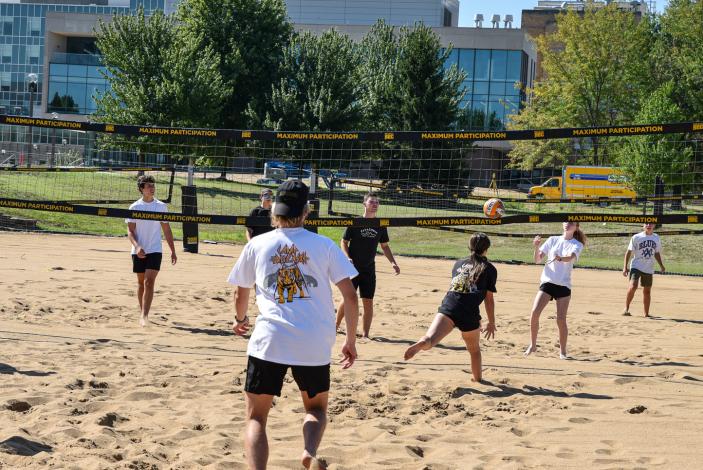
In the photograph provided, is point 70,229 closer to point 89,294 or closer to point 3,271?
point 3,271

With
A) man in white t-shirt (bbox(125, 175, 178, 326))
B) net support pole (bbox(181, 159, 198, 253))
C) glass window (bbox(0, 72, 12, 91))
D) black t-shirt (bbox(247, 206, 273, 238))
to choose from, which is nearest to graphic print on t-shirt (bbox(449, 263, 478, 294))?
black t-shirt (bbox(247, 206, 273, 238))

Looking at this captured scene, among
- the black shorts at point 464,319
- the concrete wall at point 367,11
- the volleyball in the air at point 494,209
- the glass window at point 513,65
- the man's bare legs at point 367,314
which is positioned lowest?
the man's bare legs at point 367,314

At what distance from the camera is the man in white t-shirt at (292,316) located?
460 centimetres

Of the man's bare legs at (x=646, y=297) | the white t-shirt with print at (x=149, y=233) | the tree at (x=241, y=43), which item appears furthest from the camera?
the tree at (x=241, y=43)

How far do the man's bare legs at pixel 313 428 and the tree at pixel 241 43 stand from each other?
37987mm

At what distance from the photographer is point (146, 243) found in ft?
34.2

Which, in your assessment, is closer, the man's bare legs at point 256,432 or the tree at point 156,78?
the man's bare legs at point 256,432

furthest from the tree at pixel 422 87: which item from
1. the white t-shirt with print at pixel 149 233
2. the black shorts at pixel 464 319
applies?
the black shorts at pixel 464 319

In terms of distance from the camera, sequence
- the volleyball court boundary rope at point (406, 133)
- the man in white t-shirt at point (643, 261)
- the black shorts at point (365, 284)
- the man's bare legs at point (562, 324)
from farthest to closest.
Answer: the man in white t-shirt at point (643, 261) → the black shorts at point (365, 284) → the volleyball court boundary rope at point (406, 133) → the man's bare legs at point (562, 324)

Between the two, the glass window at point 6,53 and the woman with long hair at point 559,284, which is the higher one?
the glass window at point 6,53

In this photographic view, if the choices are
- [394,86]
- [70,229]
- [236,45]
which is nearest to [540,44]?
[394,86]

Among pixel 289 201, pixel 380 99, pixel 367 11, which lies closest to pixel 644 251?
pixel 289 201

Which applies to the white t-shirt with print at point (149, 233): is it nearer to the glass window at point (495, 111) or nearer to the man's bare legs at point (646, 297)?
the man's bare legs at point (646, 297)

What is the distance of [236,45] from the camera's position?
43.0 m
